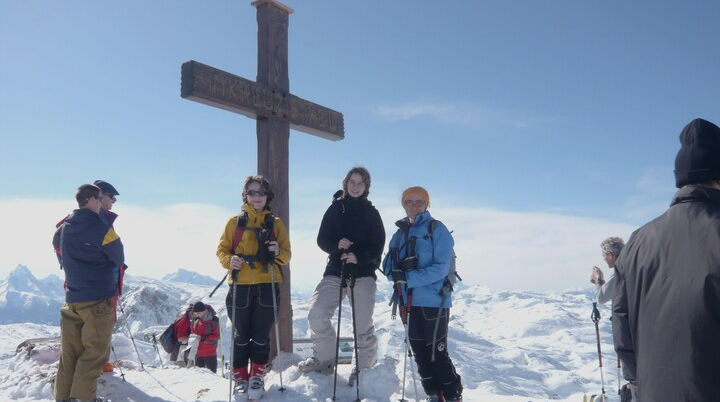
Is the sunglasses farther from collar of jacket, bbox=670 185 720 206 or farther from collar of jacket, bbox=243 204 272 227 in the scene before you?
collar of jacket, bbox=670 185 720 206

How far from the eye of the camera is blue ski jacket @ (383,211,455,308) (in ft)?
17.5

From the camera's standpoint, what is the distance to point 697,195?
238 cm

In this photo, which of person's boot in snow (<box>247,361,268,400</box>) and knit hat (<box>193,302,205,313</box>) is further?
knit hat (<box>193,302,205,313</box>)

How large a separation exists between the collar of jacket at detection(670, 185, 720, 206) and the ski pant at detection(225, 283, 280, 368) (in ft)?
14.2

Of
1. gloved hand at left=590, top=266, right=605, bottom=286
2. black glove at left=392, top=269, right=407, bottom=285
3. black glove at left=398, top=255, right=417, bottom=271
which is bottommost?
gloved hand at left=590, top=266, right=605, bottom=286

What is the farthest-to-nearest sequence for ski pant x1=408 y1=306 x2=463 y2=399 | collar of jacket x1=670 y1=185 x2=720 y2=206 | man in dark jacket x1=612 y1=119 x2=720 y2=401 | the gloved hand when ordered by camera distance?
1. the gloved hand
2. ski pant x1=408 y1=306 x2=463 y2=399
3. collar of jacket x1=670 y1=185 x2=720 y2=206
4. man in dark jacket x1=612 y1=119 x2=720 y2=401

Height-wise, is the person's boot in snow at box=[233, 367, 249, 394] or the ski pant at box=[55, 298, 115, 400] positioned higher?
the ski pant at box=[55, 298, 115, 400]

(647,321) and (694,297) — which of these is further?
(647,321)

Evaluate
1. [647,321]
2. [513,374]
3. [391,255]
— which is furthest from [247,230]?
[513,374]

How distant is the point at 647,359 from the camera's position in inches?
94.3

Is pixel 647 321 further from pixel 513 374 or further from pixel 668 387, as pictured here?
pixel 513 374

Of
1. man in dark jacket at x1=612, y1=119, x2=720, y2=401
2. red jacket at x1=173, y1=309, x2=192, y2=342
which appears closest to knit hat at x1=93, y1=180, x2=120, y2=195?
red jacket at x1=173, y1=309, x2=192, y2=342

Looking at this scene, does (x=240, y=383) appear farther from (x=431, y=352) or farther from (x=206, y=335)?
(x=206, y=335)

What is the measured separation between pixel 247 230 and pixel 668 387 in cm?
446
